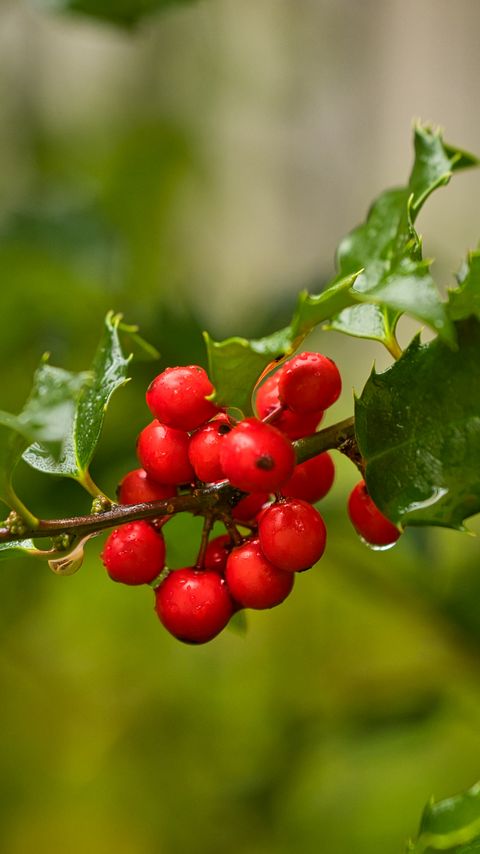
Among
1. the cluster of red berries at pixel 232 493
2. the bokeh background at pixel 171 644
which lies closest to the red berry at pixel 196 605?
the cluster of red berries at pixel 232 493

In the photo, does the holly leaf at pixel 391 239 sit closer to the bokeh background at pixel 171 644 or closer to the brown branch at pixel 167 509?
the brown branch at pixel 167 509

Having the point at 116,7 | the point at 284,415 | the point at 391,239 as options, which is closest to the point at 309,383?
the point at 284,415

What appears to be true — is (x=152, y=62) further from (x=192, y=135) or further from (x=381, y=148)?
(x=381, y=148)

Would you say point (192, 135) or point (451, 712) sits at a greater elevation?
point (192, 135)

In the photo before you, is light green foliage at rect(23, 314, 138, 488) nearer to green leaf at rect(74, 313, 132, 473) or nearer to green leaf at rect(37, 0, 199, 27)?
green leaf at rect(74, 313, 132, 473)

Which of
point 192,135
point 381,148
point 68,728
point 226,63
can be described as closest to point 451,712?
point 68,728

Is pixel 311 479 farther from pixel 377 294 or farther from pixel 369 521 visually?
pixel 377 294
